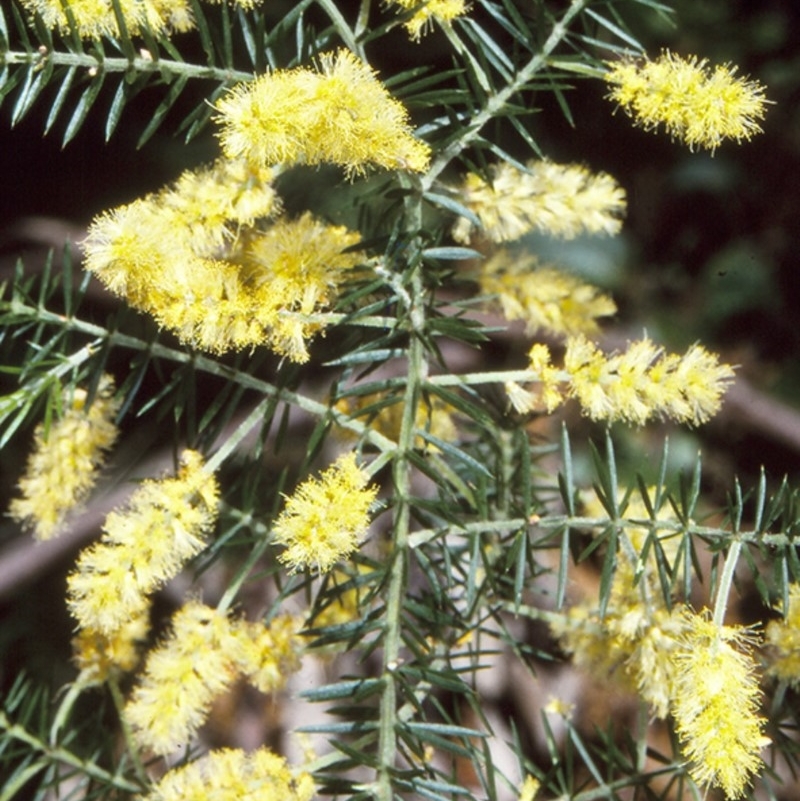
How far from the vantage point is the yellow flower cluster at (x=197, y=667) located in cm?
71

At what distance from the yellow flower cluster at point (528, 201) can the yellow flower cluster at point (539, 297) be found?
8cm

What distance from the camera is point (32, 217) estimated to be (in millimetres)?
1299

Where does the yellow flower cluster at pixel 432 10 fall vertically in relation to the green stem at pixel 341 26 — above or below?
above

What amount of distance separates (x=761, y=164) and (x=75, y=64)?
128 cm

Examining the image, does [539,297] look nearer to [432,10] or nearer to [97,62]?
[432,10]

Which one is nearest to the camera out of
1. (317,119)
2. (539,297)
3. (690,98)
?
(317,119)

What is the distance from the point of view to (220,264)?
63cm

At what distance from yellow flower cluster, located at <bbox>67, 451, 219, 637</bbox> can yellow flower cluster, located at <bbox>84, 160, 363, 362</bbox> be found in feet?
0.38

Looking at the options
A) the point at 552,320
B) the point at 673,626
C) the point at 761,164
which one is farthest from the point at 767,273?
the point at 673,626

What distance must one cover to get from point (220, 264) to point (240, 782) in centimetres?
36

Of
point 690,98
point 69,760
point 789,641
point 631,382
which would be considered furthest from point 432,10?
point 69,760

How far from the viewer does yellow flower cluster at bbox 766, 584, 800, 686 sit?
2.35ft

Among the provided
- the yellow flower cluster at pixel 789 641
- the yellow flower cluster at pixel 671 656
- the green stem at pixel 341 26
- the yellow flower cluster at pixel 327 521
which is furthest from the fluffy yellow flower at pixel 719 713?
the green stem at pixel 341 26

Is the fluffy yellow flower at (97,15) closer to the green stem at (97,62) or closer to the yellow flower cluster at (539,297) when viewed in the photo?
the green stem at (97,62)
